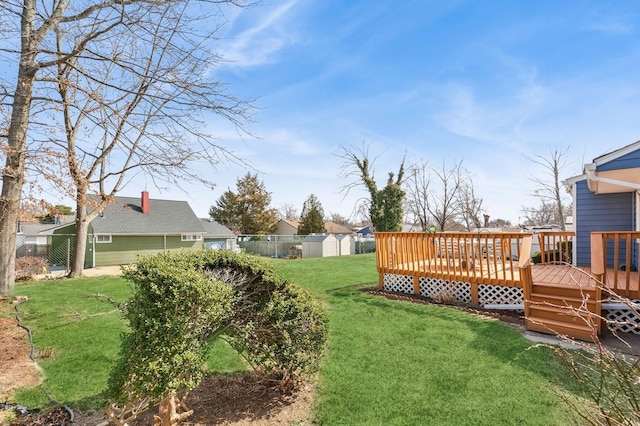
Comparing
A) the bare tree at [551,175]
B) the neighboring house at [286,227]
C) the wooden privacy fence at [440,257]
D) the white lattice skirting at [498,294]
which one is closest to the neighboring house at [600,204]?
the wooden privacy fence at [440,257]

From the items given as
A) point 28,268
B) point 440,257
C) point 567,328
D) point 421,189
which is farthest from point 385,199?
point 28,268

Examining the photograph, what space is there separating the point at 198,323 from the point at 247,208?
33253 mm

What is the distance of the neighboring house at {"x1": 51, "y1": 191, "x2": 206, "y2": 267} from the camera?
1856 cm

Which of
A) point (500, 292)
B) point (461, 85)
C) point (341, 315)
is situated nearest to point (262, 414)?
point (341, 315)

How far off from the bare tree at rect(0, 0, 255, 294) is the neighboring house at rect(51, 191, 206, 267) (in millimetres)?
10545

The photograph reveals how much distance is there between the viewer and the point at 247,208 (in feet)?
116

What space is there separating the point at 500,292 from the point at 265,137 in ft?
18.2

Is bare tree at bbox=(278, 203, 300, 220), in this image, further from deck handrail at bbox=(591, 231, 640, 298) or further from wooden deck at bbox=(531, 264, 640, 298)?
deck handrail at bbox=(591, 231, 640, 298)

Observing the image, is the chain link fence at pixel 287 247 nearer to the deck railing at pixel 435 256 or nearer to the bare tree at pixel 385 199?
the bare tree at pixel 385 199

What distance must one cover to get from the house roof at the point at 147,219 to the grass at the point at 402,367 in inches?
541

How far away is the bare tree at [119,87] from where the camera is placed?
507 cm

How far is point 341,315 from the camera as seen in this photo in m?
6.15

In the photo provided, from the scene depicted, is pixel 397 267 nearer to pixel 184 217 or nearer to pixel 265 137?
pixel 265 137

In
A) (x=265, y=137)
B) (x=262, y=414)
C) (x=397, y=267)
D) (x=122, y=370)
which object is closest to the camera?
(x=122, y=370)
